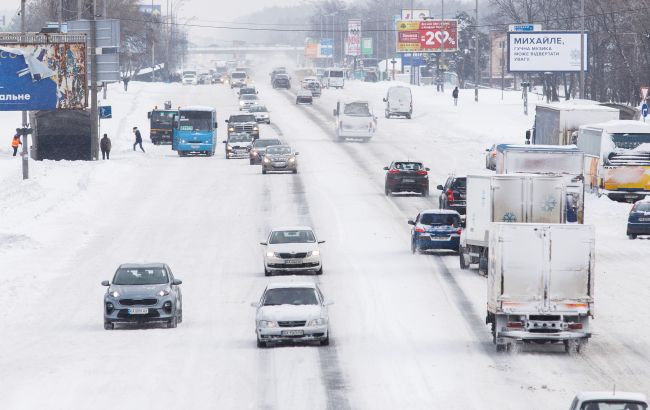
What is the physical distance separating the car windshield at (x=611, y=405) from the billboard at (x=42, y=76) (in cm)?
4773

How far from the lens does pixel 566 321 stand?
85.5 ft

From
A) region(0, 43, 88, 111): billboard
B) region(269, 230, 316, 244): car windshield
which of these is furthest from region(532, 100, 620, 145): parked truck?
region(269, 230, 316, 244): car windshield

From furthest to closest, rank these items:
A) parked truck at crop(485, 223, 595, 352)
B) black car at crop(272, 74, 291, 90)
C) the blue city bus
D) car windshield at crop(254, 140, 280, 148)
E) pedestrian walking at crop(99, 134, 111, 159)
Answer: black car at crop(272, 74, 291, 90)
the blue city bus
pedestrian walking at crop(99, 134, 111, 159)
car windshield at crop(254, 140, 280, 148)
parked truck at crop(485, 223, 595, 352)

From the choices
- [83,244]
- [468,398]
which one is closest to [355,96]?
[83,244]

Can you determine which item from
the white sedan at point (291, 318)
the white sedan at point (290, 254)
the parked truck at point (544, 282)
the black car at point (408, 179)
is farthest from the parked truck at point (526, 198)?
the black car at point (408, 179)

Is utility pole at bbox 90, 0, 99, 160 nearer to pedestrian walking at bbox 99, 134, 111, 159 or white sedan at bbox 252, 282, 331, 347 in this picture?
pedestrian walking at bbox 99, 134, 111, 159

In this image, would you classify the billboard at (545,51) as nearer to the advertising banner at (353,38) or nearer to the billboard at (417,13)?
the billboard at (417,13)

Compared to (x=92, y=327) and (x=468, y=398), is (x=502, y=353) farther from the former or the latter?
(x=92, y=327)

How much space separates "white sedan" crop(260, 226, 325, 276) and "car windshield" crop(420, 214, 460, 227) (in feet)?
16.1

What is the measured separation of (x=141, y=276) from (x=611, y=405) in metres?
16.2

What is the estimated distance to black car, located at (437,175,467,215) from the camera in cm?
4781

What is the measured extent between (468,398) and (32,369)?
824 centimetres

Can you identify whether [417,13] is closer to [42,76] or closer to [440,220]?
[42,76]

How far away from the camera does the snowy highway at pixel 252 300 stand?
2312 centimetres
